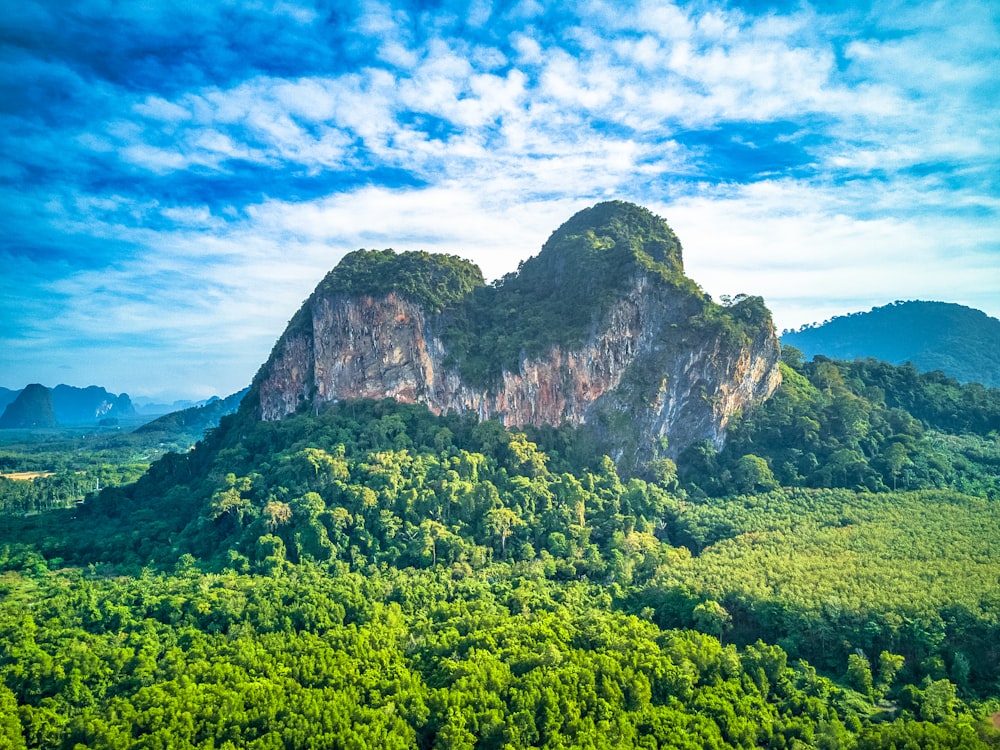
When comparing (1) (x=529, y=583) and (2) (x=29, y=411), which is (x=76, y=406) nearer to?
(2) (x=29, y=411)

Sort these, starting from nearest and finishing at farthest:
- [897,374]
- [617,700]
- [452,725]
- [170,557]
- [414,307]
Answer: [452,725] < [617,700] < [170,557] < [414,307] < [897,374]

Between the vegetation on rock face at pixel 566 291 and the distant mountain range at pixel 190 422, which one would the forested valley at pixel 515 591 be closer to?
the vegetation on rock face at pixel 566 291

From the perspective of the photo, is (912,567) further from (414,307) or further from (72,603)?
(72,603)

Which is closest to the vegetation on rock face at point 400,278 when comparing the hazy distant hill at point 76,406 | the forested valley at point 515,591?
the forested valley at point 515,591

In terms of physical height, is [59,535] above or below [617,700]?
above

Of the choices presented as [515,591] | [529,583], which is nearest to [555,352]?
[529,583]

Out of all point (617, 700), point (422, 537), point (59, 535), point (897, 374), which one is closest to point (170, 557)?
point (59, 535)
